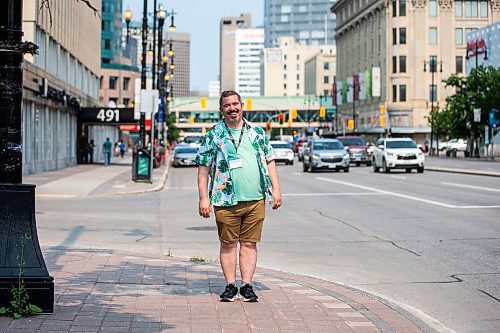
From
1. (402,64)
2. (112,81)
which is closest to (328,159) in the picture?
(402,64)

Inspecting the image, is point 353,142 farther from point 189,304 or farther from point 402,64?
point 402,64

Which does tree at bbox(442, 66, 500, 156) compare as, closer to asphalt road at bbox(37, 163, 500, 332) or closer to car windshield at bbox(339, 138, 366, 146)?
car windshield at bbox(339, 138, 366, 146)

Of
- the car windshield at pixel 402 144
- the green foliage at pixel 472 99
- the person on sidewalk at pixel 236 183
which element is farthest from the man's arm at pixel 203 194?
the green foliage at pixel 472 99

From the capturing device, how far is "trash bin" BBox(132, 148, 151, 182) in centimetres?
3216

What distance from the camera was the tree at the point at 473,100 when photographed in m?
68.2

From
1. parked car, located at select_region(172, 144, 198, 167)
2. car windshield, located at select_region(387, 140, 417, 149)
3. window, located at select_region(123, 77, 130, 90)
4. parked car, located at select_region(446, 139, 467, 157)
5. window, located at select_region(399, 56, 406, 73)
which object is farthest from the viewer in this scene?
window, located at select_region(123, 77, 130, 90)

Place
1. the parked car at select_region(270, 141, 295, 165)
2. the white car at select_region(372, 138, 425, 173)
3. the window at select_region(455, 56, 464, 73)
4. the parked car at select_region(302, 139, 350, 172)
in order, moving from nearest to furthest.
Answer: the white car at select_region(372, 138, 425, 173), the parked car at select_region(302, 139, 350, 172), the parked car at select_region(270, 141, 295, 165), the window at select_region(455, 56, 464, 73)

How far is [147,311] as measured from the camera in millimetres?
7465

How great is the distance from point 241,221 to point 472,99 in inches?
2639

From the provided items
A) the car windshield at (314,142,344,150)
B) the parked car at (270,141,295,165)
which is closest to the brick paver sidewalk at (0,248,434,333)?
the car windshield at (314,142,344,150)

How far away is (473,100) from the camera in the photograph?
72.3m

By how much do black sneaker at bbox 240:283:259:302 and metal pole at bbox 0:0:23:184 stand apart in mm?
2284

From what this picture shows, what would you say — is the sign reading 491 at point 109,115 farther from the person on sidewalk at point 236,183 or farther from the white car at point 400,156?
the person on sidewalk at point 236,183

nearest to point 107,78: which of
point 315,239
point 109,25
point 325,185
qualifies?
point 109,25
